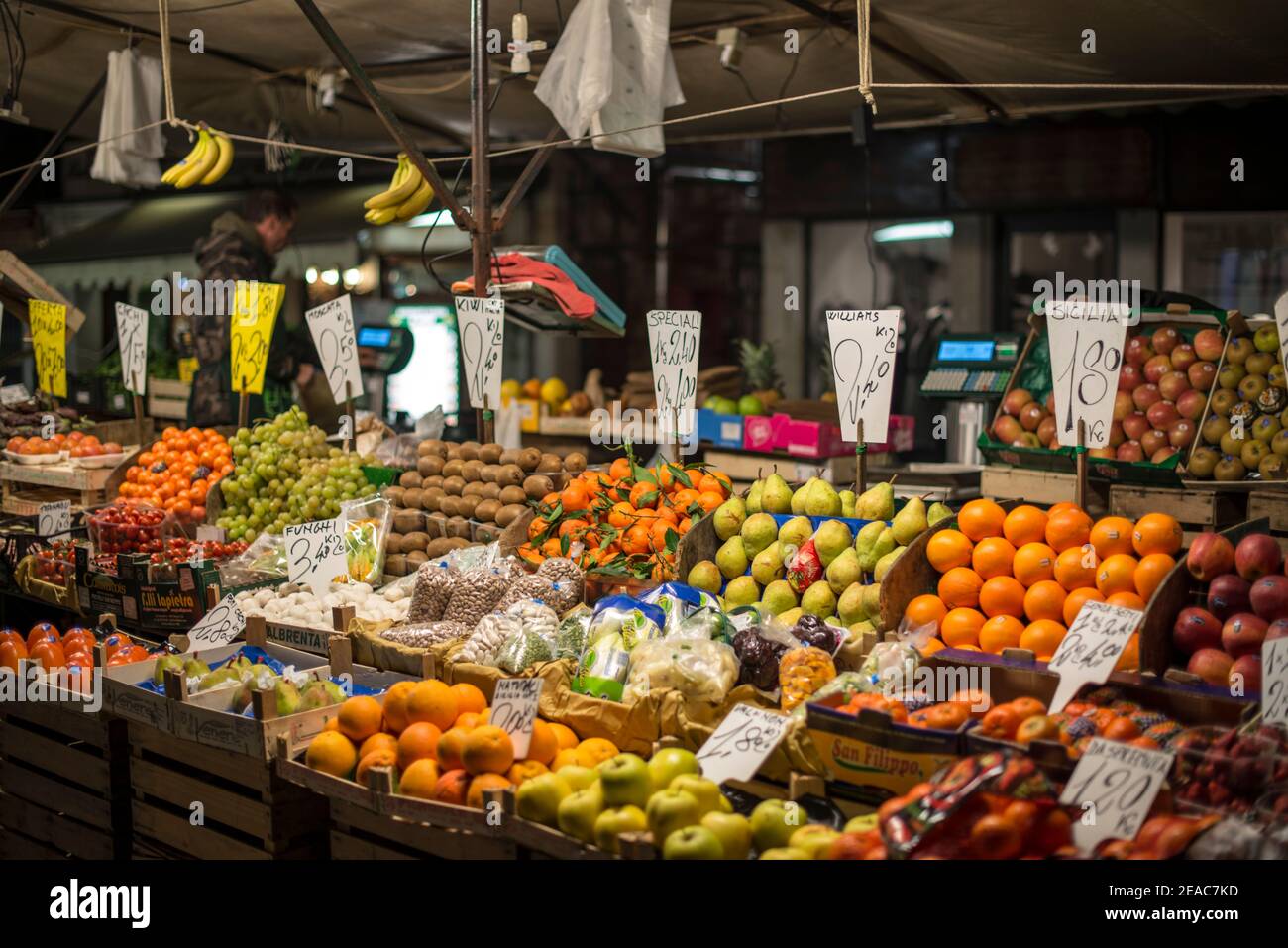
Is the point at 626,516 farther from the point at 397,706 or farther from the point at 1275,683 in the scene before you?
the point at 1275,683

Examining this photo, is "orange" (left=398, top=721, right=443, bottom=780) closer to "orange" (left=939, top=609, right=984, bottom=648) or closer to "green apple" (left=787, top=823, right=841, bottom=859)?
"green apple" (left=787, top=823, right=841, bottom=859)

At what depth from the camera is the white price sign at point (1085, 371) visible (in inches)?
131

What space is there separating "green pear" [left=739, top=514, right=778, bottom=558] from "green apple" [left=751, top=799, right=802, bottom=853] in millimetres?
1402

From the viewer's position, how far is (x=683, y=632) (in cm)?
325

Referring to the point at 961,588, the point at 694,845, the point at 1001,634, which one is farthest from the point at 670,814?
the point at 961,588

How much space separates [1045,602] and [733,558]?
1.01 meters

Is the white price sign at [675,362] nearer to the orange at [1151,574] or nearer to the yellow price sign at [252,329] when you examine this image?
the orange at [1151,574]

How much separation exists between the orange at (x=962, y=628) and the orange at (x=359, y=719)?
4.92 ft

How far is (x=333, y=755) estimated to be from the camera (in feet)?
9.78

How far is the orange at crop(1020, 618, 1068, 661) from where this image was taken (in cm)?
305

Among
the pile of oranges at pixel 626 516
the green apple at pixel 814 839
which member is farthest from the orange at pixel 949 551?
the green apple at pixel 814 839

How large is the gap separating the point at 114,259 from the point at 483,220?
7.38m
